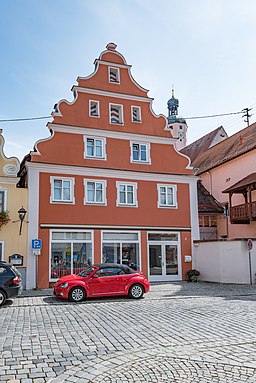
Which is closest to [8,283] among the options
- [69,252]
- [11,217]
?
[11,217]

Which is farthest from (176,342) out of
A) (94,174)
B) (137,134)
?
(137,134)

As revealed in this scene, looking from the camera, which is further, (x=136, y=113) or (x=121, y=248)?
(x=136, y=113)

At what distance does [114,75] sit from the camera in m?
25.3

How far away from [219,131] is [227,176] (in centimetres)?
1423

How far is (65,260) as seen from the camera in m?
21.4

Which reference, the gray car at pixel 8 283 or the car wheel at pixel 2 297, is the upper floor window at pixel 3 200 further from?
the car wheel at pixel 2 297

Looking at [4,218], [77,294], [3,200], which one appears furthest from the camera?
[3,200]

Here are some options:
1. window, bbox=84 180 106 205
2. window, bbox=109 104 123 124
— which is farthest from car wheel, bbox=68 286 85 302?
window, bbox=109 104 123 124

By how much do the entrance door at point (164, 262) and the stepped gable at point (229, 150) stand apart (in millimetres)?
10267

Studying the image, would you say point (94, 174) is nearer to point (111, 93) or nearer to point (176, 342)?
point (111, 93)

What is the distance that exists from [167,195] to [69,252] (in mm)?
7064

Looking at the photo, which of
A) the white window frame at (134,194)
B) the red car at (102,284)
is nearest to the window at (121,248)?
the white window frame at (134,194)

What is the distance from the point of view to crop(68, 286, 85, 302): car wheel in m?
15.4

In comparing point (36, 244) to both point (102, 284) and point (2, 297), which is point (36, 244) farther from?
point (2, 297)
